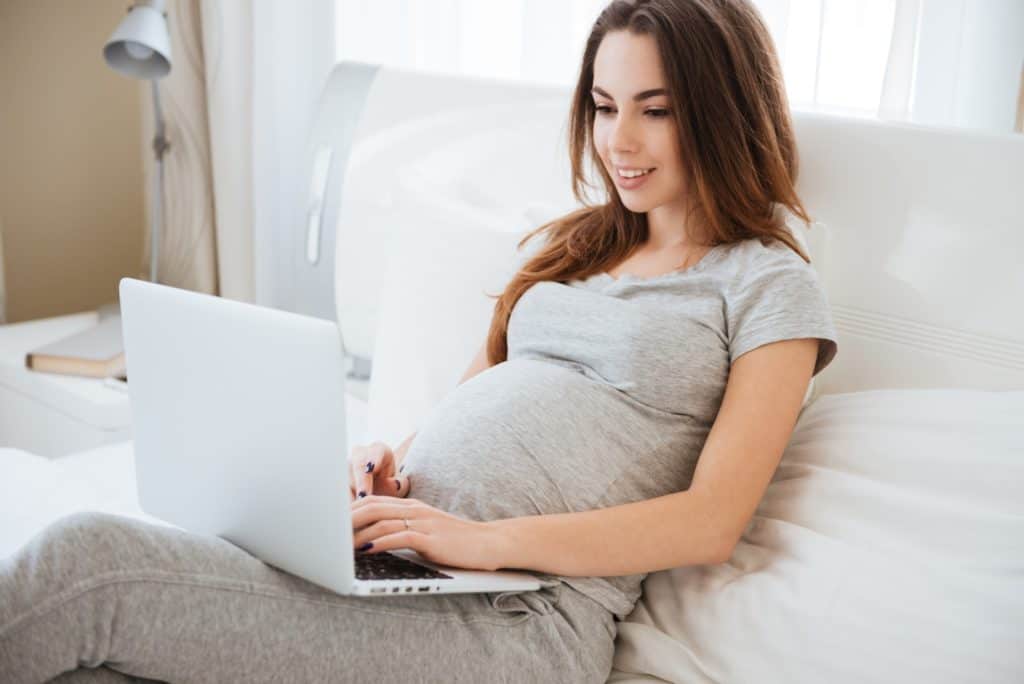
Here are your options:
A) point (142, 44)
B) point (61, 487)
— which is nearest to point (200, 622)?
point (61, 487)

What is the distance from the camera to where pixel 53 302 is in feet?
9.40

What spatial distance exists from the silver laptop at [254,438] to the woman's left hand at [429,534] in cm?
2

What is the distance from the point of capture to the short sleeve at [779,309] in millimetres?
1199

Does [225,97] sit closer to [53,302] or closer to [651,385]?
[53,302]

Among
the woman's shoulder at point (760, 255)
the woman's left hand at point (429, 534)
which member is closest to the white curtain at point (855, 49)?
the woman's shoulder at point (760, 255)

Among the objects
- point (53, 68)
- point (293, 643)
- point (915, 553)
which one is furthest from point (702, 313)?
point (53, 68)

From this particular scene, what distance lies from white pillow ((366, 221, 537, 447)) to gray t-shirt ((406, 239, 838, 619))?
10.3 inches

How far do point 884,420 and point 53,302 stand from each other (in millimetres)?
2261

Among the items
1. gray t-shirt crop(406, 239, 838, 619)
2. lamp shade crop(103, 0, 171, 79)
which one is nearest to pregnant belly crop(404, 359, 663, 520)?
gray t-shirt crop(406, 239, 838, 619)

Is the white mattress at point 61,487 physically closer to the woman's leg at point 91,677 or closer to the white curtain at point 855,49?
the woman's leg at point 91,677

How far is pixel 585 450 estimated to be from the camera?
123 cm

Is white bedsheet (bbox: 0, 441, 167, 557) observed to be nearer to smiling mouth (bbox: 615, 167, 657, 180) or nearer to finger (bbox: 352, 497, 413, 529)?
finger (bbox: 352, 497, 413, 529)

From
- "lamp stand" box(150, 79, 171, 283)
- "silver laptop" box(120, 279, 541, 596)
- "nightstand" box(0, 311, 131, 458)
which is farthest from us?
"lamp stand" box(150, 79, 171, 283)

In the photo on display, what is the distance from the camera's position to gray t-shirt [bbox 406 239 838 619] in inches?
47.6
